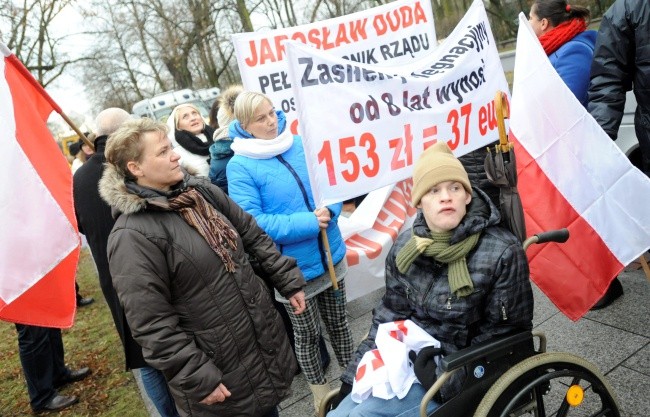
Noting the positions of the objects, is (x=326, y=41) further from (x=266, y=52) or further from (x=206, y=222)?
(x=206, y=222)

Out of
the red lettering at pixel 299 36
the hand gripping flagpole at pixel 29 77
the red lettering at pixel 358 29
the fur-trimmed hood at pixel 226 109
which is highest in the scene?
the hand gripping flagpole at pixel 29 77

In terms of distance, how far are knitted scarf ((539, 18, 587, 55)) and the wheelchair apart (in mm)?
1984

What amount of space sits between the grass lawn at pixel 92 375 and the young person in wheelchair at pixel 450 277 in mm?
2491

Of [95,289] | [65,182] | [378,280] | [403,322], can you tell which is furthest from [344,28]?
[95,289]

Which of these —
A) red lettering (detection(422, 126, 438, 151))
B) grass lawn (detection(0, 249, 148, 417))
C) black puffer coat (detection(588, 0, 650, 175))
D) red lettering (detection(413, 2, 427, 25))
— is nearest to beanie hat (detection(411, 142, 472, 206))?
red lettering (detection(422, 126, 438, 151))

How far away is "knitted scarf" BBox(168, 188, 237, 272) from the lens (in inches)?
87.0

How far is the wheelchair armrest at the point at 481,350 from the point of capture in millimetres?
1838

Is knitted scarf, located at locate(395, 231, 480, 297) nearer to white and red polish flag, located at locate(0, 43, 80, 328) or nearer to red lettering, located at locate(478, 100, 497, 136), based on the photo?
red lettering, located at locate(478, 100, 497, 136)

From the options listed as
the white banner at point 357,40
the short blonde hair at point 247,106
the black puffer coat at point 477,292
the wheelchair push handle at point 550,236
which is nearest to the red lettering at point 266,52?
the white banner at point 357,40

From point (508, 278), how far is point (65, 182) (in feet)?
6.79

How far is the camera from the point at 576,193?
100 inches

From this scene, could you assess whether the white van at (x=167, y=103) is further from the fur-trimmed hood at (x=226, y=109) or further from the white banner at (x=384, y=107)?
the white banner at (x=384, y=107)

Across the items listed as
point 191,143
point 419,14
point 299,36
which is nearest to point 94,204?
point 191,143

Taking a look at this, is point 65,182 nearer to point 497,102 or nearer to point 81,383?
point 497,102
